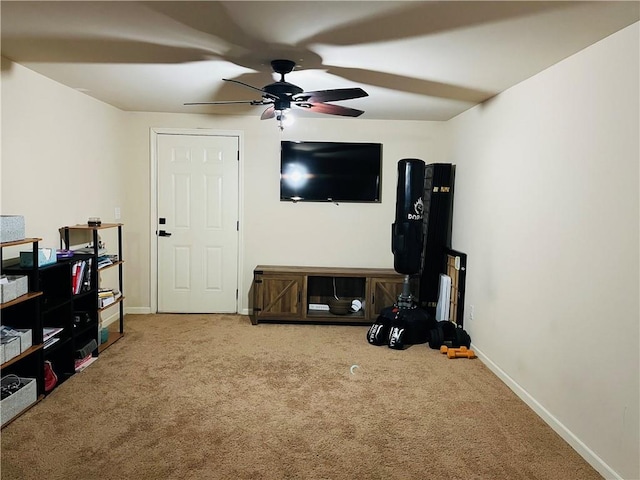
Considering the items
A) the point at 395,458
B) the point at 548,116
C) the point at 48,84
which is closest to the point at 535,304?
the point at 548,116

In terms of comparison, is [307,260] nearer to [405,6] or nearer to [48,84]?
[48,84]

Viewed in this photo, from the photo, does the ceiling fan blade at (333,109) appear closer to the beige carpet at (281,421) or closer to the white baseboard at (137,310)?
the beige carpet at (281,421)

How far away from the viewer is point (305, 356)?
420cm

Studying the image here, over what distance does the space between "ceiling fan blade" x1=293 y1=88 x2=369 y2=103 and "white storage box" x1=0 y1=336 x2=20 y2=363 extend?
2.36m

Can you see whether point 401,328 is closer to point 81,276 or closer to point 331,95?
point 331,95

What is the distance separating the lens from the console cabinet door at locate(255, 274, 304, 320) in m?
5.14

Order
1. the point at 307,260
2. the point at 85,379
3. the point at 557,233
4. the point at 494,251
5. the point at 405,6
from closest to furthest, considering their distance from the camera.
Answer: the point at 405,6, the point at 557,233, the point at 85,379, the point at 494,251, the point at 307,260

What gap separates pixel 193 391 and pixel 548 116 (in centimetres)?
309

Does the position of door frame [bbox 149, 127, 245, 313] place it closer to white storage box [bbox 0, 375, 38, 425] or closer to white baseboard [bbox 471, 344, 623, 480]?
white storage box [bbox 0, 375, 38, 425]

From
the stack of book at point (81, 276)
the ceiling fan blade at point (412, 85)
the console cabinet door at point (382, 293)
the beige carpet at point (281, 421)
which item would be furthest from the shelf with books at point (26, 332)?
the console cabinet door at point (382, 293)

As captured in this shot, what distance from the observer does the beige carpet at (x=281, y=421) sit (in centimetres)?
247

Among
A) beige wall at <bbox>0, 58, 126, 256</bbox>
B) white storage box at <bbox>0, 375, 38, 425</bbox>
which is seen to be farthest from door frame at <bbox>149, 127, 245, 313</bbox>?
white storage box at <bbox>0, 375, 38, 425</bbox>

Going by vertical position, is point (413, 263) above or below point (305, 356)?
above

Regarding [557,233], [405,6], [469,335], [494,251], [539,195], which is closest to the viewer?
[405,6]
